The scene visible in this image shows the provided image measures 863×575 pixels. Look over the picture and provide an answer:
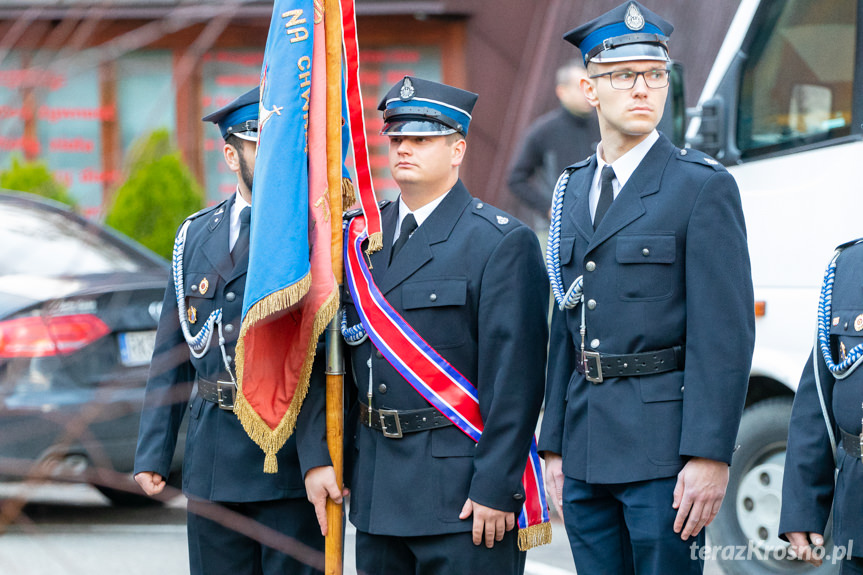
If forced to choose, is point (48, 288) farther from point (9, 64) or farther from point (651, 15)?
point (651, 15)

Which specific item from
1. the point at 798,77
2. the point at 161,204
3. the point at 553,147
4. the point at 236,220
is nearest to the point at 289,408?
the point at 236,220

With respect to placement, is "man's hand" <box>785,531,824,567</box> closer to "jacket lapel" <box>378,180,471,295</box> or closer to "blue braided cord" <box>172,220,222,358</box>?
"jacket lapel" <box>378,180,471,295</box>

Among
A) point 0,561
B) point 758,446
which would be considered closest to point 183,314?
point 0,561

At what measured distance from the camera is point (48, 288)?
1009 mm

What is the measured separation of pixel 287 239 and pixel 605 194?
813 mm

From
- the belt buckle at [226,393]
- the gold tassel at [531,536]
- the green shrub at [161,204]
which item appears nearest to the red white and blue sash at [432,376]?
the gold tassel at [531,536]

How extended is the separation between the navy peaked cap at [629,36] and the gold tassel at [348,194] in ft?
2.40

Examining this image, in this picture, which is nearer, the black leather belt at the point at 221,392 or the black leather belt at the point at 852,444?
the black leather belt at the point at 852,444

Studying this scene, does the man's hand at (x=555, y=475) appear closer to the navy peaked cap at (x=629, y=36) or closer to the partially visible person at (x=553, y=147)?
the navy peaked cap at (x=629, y=36)

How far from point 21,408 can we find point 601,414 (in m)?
1.68

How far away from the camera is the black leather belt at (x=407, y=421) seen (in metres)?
2.57

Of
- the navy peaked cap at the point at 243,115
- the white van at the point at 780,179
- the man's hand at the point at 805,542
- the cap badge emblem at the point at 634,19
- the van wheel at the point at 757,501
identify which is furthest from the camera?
the van wheel at the point at 757,501

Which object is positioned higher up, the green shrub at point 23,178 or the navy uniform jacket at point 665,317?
the green shrub at point 23,178

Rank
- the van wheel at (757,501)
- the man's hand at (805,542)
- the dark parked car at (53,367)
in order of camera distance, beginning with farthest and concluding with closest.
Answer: the van wheel at (757,501) < the man's hand at (805,542) < the dark parked car at (53,367)
